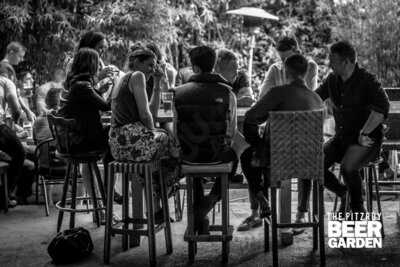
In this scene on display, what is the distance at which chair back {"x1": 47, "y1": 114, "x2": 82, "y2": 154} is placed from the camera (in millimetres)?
5043

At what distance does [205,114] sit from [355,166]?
110 cm

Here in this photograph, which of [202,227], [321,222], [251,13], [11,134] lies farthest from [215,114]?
[251,13]

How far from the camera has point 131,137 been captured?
4543 millimetres

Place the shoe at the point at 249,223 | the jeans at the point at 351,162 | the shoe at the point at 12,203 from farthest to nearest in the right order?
the shoe at the point at 12,203
the shoe at the point at 249,223
the jeans at the point at 351,162

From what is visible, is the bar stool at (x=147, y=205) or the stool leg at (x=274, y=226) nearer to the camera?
the stool leg at (x=274, y=226)

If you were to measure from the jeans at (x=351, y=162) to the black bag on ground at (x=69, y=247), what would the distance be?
169cm

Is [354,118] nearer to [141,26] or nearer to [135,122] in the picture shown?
[135,122]

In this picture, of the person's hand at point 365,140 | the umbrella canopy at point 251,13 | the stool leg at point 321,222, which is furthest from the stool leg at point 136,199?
the umbrella canopy at point 251,13

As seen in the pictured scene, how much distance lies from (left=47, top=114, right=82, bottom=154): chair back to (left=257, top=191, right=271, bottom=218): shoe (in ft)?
4.37

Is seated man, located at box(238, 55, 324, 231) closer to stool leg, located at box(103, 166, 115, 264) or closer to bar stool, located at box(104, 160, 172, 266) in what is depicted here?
bar stool, located at box(104, 160, 172, 266)

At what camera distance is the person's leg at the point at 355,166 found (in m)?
4.75

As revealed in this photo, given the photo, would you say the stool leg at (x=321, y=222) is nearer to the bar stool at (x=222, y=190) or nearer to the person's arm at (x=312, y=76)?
the bar stool at (x=222, y=190)

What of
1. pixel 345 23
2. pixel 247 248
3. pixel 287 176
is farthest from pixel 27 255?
pixel 345 23

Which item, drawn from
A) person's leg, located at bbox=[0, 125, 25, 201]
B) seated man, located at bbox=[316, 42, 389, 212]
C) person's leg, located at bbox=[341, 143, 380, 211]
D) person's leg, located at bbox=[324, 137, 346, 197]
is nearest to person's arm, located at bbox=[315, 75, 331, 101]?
seated man, located at bbox=[316, 42, 389, 212]
